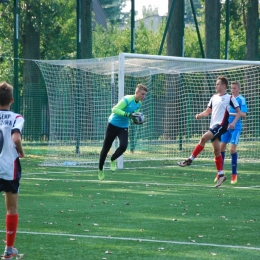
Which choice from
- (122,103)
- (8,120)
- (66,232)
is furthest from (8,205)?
(122,103)

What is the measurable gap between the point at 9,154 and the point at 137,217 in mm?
3131

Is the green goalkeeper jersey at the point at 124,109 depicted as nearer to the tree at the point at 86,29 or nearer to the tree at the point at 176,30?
the tree at the point at 86,29

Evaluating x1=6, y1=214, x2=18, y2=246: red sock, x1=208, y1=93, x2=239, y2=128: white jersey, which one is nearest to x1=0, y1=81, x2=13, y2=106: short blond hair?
x1=6, y1=214, x2=18, y2=246: red sock

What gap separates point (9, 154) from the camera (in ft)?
24.9

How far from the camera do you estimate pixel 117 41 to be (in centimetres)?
5641

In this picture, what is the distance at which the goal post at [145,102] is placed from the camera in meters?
20.3

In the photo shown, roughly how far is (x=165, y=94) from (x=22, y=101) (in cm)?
564

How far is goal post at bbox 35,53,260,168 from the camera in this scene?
66.5 ft

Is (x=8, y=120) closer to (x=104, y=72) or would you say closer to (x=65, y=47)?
(x=104, y=72)

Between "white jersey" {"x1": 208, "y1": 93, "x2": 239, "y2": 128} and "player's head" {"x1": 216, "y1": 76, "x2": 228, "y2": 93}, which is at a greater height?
"player's head" {"x1": 216, "y1": 76, "x2": 228, "y2": 93}

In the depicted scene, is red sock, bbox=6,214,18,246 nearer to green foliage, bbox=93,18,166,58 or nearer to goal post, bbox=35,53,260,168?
goal post, bbox=35,53,260,168

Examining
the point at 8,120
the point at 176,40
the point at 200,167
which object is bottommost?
the point at 200,167

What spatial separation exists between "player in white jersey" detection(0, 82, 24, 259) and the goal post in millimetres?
10507

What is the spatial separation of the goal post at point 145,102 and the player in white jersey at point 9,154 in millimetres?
10507
